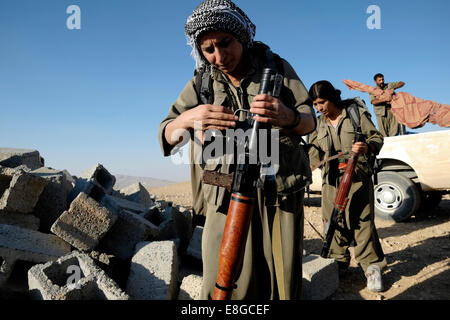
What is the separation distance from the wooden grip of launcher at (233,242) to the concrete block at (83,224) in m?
2.11

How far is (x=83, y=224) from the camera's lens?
10.0ft

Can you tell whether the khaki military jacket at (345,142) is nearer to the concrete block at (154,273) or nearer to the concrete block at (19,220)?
the concrete block at (154,273)

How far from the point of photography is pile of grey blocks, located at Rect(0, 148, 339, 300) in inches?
94.3

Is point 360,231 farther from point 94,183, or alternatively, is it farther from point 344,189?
point 94,183

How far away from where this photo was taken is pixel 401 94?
716 cm

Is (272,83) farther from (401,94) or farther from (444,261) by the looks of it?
(401,94)

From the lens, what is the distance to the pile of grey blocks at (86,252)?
7.86ft

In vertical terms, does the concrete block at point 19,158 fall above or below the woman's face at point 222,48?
below

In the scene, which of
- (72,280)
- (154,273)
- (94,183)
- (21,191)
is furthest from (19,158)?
(154,273)

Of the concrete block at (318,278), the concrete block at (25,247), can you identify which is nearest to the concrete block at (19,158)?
the concrete block at (25,247)

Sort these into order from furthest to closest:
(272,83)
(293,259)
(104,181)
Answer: (104,181)
(293,259)
(272,83)

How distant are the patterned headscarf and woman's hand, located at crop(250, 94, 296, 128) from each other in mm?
467
